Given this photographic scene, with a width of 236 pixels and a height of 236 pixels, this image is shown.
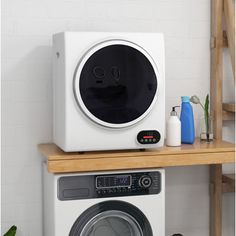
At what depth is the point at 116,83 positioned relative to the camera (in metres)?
2.66

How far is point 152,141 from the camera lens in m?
2.73

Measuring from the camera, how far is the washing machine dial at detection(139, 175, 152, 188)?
2780mm

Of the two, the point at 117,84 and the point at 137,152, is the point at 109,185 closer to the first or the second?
the point at 137,152

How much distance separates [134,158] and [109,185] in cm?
21

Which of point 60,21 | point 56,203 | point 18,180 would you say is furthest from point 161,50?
point 18,180

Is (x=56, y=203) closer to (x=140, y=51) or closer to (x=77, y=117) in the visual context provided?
(x=77, y=117)

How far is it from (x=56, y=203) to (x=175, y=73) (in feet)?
4.19

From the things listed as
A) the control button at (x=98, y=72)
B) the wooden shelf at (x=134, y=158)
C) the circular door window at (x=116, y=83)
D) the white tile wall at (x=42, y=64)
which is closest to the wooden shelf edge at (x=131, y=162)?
the wooden shelf at (x=134, y=158)

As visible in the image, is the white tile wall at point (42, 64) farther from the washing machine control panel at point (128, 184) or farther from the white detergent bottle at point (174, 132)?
the washing machine control panel at point (128, 184)

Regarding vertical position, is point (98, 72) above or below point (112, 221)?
above

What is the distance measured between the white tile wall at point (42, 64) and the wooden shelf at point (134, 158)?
0.27 m

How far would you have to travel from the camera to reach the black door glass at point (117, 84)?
2.62 metres

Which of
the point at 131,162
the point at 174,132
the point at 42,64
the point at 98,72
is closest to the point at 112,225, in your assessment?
the point at 131,162

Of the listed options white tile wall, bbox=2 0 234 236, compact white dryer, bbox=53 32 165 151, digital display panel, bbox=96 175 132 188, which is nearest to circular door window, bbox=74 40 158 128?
compact white dryer, bbox=53 32 165 151
